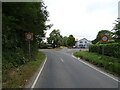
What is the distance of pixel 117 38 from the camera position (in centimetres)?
1416

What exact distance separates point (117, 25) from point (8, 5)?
1011 cm

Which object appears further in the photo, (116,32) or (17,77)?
(116,32)

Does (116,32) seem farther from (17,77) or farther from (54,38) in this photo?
(54,38)

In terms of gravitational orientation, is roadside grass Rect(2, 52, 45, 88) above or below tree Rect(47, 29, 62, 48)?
below

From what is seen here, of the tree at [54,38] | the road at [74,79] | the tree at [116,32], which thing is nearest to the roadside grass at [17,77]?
the road at [74,79]

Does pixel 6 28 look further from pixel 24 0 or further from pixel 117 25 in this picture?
pixel 117 25

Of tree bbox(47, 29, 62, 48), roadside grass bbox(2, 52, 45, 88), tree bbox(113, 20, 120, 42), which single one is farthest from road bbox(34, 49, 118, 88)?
tree bbox(47, 29, 62, 48)

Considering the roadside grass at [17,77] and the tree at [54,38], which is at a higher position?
the tree at [54,38]

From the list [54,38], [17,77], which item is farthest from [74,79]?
[54,38]

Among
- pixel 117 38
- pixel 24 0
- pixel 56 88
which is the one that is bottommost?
pixel 56 88

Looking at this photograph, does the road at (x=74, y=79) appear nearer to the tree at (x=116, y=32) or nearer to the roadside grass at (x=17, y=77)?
the roadside grass at (x=17, y=77)

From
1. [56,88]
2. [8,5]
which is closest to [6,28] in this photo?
[8,5]

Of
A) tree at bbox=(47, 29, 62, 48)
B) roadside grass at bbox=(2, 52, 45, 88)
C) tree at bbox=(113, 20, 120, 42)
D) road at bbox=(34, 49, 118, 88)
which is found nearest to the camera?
roadside grass at bbox=(2, 52, 45, 88)

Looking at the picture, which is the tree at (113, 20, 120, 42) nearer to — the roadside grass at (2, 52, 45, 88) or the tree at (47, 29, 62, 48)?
the roadside grass at (2, 52, 45, 88)
